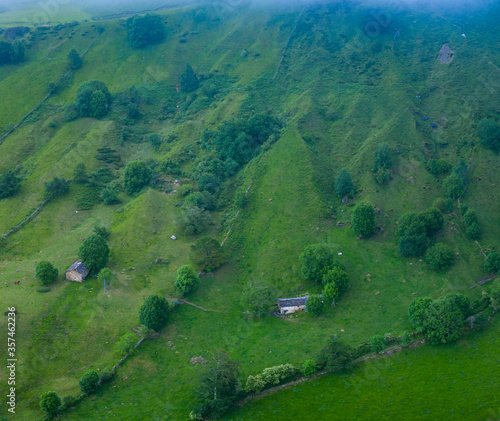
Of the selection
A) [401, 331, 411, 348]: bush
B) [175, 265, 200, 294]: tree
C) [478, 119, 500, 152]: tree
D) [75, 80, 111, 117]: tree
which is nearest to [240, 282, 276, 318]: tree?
[175, 265, 200, 294]: tree

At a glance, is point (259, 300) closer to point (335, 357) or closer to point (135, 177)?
point (335, 357)

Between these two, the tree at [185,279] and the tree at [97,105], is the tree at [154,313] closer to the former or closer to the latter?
the tree at [185,279]

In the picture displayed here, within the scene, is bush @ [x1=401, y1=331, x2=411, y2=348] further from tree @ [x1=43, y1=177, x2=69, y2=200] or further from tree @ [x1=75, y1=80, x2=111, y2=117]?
tree @ [x1=75, y1=80, x2=111, y2=117]

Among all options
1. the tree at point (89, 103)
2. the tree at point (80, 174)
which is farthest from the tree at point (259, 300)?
the tree at point (89, 103)

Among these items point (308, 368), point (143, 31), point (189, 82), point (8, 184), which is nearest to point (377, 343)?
point (308, 368)

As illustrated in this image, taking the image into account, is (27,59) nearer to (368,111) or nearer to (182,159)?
(182,159)

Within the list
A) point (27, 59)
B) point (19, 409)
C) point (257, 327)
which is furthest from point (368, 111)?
point (27, 59)
